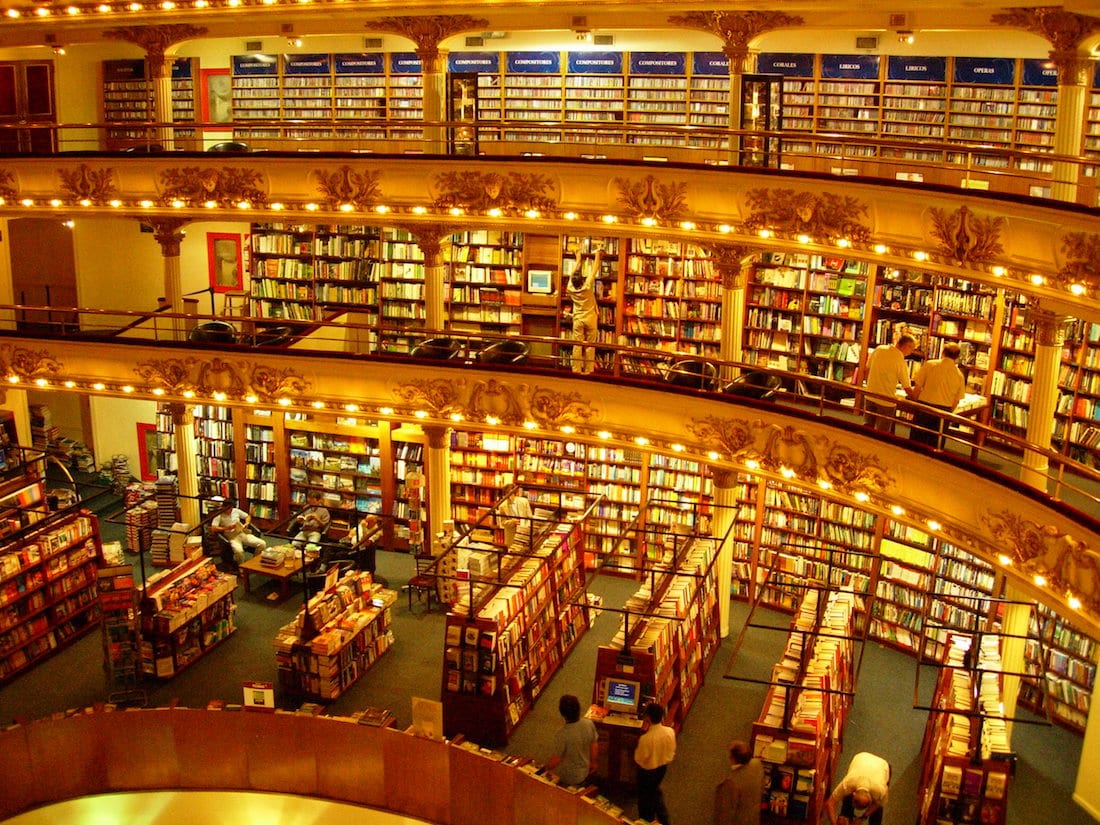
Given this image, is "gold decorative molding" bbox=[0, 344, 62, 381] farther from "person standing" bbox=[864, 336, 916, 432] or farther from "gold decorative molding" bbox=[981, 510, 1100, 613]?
"gold decorative molding" bbox=[981, 510, 1100, 613]

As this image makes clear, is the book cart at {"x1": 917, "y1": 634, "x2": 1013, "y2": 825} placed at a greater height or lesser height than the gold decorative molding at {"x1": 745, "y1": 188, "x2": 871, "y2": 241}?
lesser

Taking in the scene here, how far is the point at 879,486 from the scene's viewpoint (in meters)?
9.66

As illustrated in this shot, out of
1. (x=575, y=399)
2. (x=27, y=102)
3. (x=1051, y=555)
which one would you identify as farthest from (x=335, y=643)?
(x=27, y=102)

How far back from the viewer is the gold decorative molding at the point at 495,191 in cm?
1199

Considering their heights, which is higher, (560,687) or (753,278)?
(753,278)

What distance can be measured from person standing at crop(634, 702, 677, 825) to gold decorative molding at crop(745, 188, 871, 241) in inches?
175

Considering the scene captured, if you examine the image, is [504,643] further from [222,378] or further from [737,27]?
[737,27]

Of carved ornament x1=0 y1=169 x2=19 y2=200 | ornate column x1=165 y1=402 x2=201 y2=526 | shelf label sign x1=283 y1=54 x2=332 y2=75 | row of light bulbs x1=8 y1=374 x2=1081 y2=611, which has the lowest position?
ornate column x1=165 y1=402 x2=201 y2=526

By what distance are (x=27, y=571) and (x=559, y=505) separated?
19.8ft

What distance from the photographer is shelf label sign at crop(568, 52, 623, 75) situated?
15.3 m

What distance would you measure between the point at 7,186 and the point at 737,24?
858 centimetres

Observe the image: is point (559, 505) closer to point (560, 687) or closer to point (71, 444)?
point (560, 687)

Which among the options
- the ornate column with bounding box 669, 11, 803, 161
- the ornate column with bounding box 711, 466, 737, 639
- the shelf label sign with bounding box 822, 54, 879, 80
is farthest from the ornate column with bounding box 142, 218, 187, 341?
the shelf label sign with bounding box 822, 54, 879, 80

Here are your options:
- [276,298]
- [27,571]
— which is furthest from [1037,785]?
[276,298]
